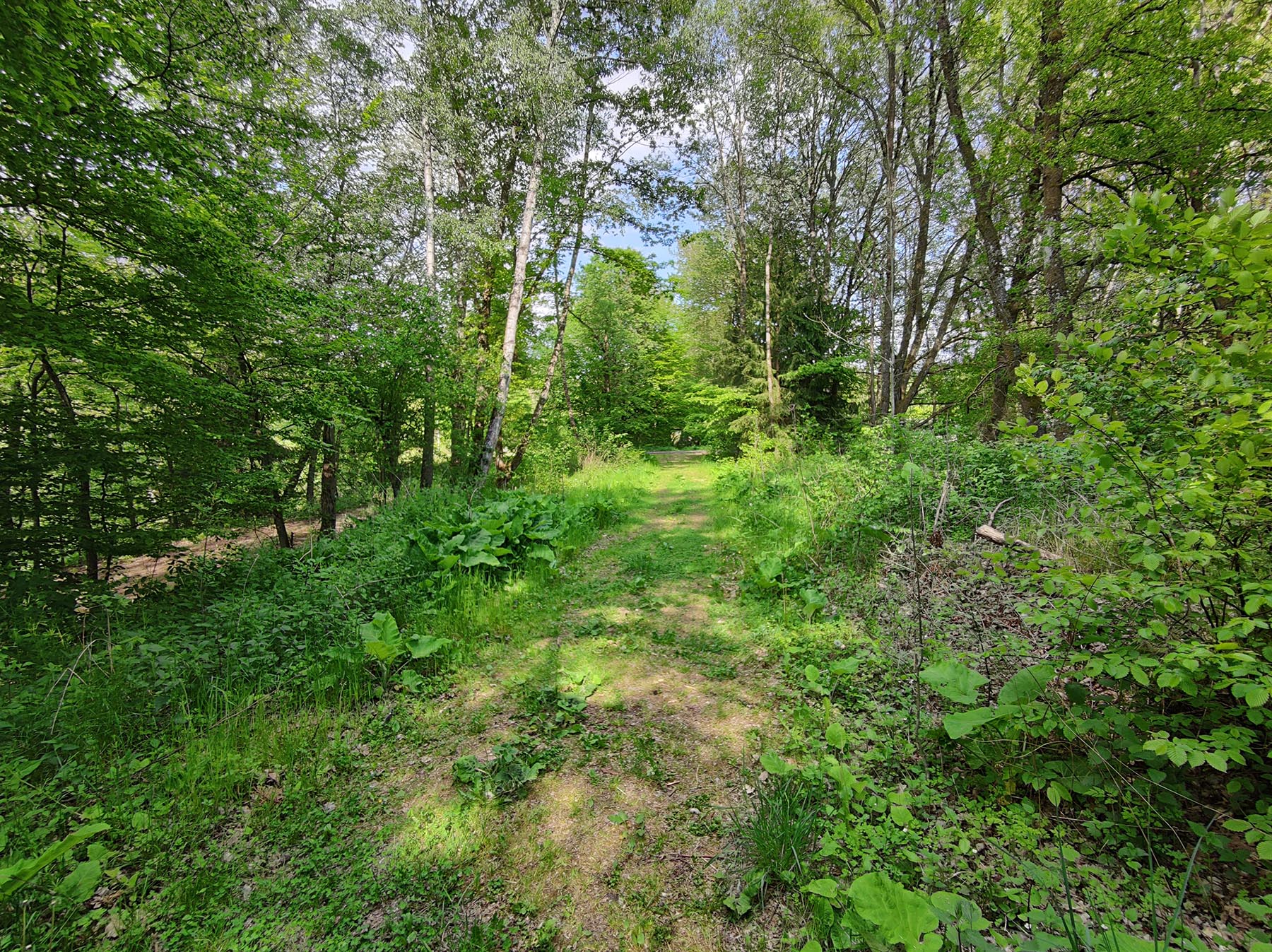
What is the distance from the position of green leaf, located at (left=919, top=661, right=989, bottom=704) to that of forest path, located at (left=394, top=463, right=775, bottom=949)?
0.98 metres

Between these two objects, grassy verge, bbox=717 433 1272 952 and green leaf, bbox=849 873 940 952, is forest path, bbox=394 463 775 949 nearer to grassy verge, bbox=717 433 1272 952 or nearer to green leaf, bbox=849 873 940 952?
grassy verge, bbox=717 433 1272 952

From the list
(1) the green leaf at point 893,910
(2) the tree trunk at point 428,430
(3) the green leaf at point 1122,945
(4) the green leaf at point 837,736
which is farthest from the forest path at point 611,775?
(2) the tree trunk at point 428,430

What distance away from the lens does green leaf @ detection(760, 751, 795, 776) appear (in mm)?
2102

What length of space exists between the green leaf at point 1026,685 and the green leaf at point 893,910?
104cm

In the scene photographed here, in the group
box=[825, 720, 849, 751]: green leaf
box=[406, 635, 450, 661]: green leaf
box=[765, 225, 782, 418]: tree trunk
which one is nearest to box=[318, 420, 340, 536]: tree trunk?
box=[406, 635, 450, 661]: green leaf

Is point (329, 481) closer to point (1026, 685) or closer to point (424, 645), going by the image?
point (424, 645)

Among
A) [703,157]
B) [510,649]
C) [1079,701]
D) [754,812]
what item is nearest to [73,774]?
[510,649]

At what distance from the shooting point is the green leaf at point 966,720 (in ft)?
6.27

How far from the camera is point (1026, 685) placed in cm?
197

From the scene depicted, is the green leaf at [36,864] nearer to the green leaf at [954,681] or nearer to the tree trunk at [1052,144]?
the green leaf at [954,681]

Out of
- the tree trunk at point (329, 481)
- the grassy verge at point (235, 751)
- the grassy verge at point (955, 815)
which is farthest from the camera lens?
the tree trunk at point (329, 481)

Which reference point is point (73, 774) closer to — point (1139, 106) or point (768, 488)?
point (768, 488)

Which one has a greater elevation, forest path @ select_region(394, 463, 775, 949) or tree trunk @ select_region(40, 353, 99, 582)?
tree trunk @ select_region(40, 353, 99, 582)

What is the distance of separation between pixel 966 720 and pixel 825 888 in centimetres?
100
